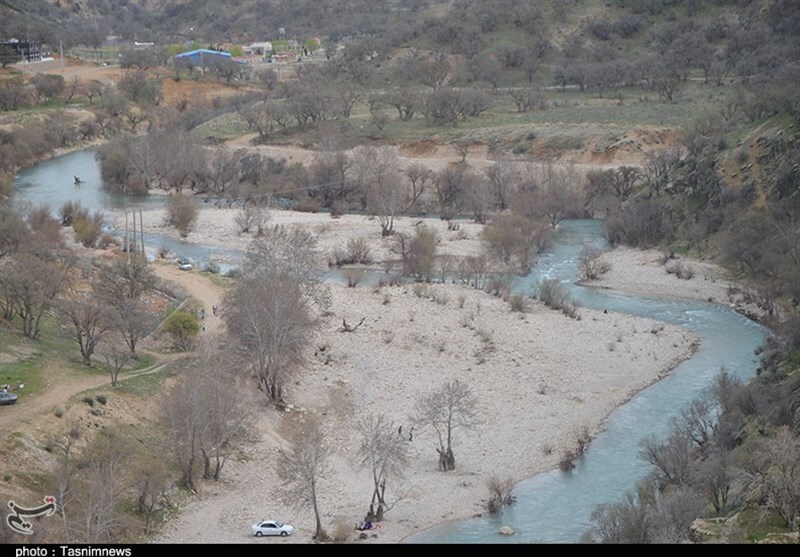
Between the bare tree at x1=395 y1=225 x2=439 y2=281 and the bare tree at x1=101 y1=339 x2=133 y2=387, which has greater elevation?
the bare tree at x1=395 y1=225 x2=439 y2=281

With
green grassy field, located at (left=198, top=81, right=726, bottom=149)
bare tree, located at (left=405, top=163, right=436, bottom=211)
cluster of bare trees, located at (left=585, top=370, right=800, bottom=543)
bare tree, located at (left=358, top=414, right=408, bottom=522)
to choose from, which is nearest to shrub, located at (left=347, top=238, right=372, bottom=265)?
bare tree, located at (left=405, top=163, right=436, bottom=211)

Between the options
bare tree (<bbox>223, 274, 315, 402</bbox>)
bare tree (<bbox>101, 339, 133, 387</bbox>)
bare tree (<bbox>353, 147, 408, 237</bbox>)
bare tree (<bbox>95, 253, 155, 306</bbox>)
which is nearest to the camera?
bare tree (<bbox>101, 339, 133, 387</bbox>)

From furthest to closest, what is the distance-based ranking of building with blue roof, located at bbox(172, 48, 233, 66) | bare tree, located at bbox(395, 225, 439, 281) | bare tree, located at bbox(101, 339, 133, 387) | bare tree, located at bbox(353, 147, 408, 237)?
building with blue roof, located at bbox(172, 48, 233, 66) → bare tree, located at bbox(353, 147, 408, 237) → bare tree, located at bbox(395, 225, 439, 281) → bare tree, located at bbox(101, 339, 133, 387)

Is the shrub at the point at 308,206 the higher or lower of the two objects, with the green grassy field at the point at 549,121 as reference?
lower

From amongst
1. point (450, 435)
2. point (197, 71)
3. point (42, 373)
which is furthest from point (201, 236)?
point (197, 71)

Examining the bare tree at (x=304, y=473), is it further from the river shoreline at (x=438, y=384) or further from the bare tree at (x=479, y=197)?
the bare tree at (x=479, y=197)

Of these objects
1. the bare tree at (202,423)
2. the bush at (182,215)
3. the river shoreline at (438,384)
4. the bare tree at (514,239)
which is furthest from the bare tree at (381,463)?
the bush at (182,215)

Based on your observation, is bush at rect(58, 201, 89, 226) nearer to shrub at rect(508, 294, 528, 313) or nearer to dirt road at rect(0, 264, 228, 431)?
dirt road at rect(0, 264, 228, 431)
